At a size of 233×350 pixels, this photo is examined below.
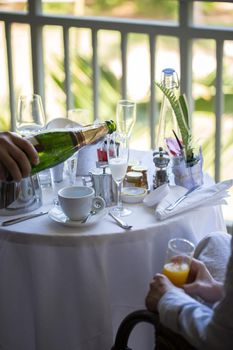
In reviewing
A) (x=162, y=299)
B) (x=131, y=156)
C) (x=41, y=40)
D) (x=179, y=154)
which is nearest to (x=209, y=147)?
(x=41, y=40)

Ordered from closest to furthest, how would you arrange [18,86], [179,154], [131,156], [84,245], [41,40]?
[84,245] < [179,154] < [131,156] < [41,40] < [18,86]

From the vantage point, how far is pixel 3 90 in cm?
391

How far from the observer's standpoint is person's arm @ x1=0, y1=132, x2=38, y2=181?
5.44ft

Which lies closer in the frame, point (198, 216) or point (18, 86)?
point (198, 216)

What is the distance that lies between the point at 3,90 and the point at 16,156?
234 cm

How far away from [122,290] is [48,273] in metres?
0.21

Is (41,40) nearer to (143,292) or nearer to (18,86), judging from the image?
(18,86)

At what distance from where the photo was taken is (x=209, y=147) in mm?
3514

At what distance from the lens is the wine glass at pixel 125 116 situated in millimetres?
2109

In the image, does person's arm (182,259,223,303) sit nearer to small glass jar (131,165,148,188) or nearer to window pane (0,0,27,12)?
small glass jar (131,165,148,188)

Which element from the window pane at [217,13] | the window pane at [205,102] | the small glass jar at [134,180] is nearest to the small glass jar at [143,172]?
the small glass jar at [134,180]

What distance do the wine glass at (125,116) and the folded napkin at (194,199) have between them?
0.33m

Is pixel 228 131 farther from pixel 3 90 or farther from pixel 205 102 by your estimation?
pixel 3 90

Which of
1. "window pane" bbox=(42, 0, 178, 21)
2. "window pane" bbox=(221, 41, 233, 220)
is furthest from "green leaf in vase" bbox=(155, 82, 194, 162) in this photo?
"window pane" bbox=(42, 0, 178, 21)
